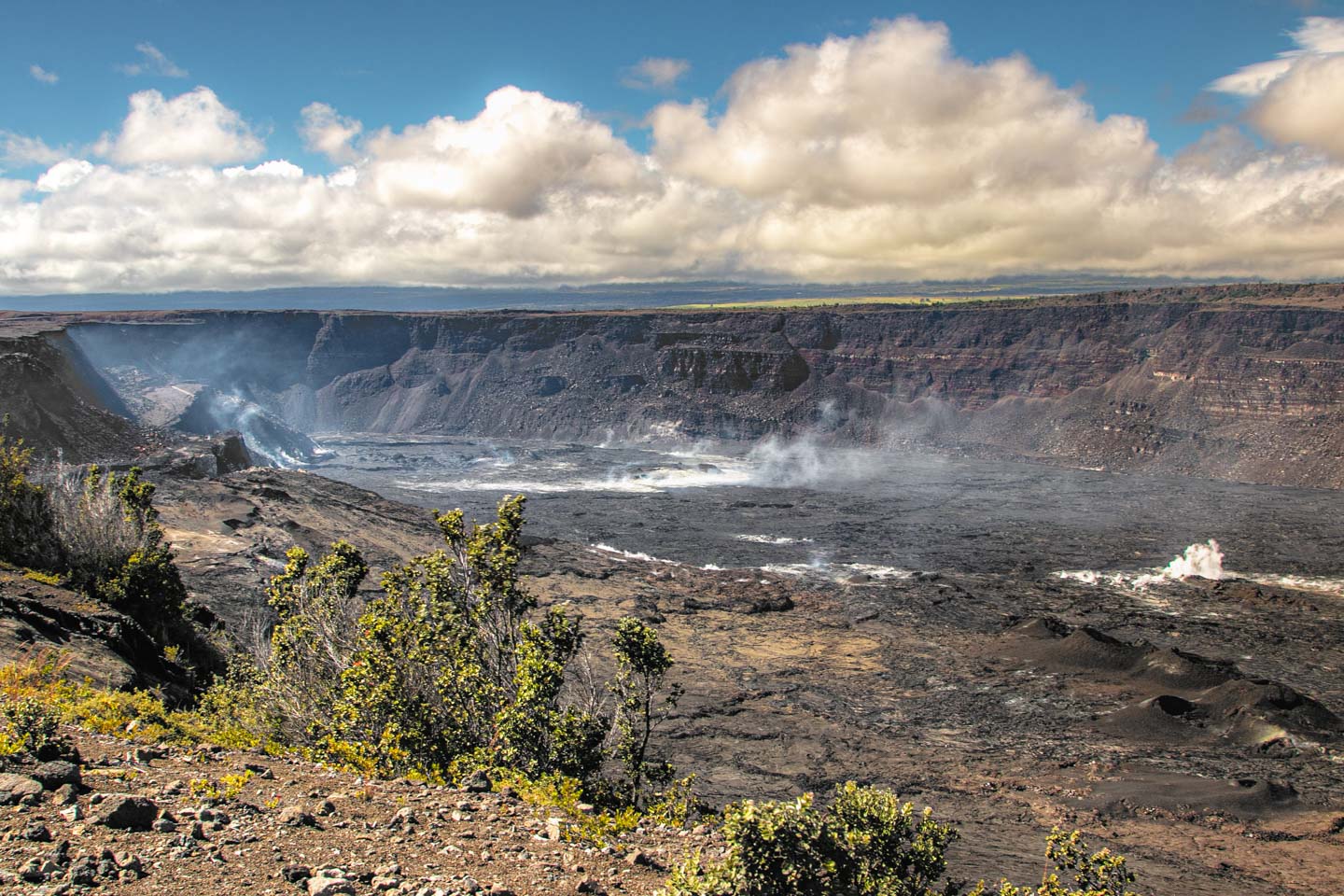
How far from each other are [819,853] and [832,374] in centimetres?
11830

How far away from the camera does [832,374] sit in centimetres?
12469

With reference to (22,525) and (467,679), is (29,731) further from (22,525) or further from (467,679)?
(22,525)

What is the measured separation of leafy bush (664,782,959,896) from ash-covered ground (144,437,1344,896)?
11384 mm

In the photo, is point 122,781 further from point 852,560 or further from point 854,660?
point 852,560

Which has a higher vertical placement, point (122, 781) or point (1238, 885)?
point (122, 781)

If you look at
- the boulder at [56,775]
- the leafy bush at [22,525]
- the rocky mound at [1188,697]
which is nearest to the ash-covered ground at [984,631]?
the rocky mound at [1188,697]

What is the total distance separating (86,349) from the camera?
117500mm

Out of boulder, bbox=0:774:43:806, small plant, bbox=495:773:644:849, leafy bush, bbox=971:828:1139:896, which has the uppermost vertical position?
boulder, bbox=0:774:43:806

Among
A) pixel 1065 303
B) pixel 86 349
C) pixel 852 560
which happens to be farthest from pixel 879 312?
pixel 86 349

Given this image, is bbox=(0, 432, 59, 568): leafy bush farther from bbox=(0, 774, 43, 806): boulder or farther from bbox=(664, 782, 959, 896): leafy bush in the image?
bbox=(664, 782, 959, 896): leafy bush

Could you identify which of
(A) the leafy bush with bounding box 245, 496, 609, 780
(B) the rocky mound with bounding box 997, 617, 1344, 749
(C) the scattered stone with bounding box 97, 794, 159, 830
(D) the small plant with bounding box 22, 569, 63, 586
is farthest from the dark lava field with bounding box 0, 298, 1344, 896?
(C) the scattered stone with bounding box 97, 794, 159, 830

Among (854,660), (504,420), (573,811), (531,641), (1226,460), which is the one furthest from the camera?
(504,420)

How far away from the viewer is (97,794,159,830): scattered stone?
9.12m

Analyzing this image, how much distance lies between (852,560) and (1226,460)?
53.0 metres
